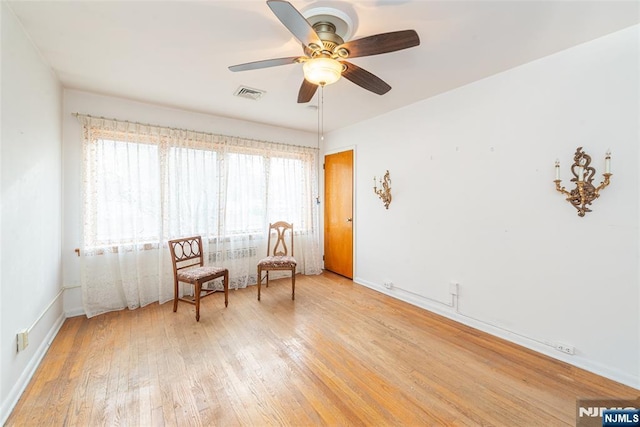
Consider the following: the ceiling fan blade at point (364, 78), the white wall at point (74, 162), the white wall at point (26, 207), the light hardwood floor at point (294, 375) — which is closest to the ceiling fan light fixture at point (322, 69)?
the ceiling fan blade at point (364, 78)

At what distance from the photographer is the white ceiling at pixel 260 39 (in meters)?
1.71

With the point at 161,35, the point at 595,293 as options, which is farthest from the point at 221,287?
the point at 595,293

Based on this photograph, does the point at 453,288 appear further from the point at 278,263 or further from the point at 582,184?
the point at 278,263

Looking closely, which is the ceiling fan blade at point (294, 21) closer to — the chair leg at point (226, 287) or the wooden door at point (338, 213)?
the chair leg at point (226, 287)

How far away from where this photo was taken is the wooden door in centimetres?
441

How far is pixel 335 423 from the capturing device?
5.20 feet

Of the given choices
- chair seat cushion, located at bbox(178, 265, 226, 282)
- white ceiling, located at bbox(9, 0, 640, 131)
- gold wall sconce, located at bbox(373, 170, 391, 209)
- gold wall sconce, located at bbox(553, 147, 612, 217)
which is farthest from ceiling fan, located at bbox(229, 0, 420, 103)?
chair seat cushion, located at bbox(178, 265, 226, 282)

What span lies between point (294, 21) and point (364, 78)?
2.68ft

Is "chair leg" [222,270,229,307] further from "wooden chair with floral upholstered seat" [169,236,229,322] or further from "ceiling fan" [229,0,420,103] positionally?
"ceiling fan" [229,0,420,103]

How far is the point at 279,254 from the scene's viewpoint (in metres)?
4.09

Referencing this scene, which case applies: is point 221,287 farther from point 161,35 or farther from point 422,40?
point 422,40

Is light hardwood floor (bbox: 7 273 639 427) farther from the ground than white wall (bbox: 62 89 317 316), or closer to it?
closer to it

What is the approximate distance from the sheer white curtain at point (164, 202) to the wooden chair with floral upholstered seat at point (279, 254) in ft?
0.59

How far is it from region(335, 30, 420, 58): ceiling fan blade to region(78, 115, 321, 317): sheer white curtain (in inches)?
104
